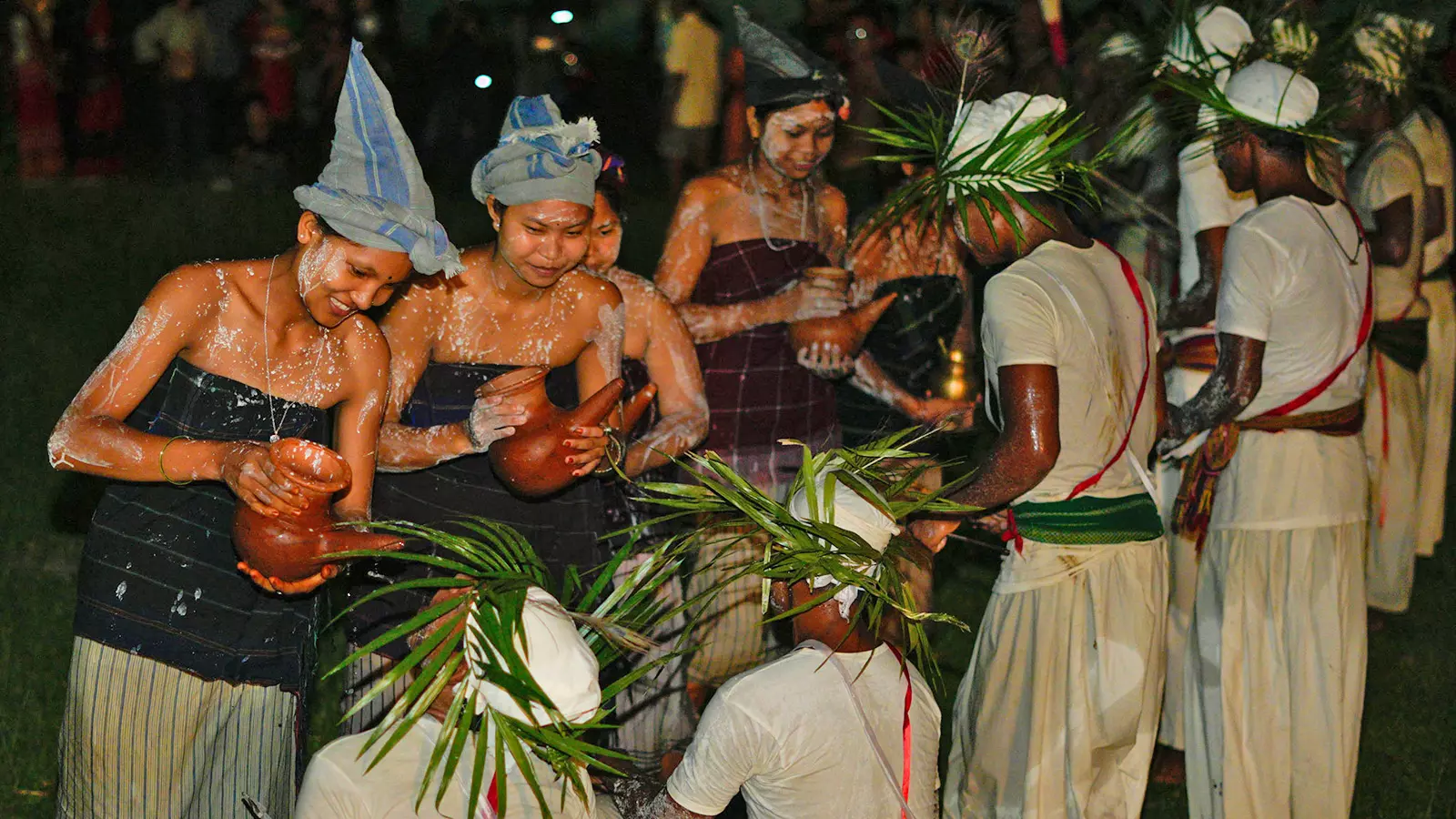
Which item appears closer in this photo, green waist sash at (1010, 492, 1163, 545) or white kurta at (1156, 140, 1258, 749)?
green waist sash at (1010, 492, 1163, 545)

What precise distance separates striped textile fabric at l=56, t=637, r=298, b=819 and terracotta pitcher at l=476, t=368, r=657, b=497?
28.4 inches

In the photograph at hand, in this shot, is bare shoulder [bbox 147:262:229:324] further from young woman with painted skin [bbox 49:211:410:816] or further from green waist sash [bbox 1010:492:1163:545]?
green waist sash [bbox 1010:492:1163:545]

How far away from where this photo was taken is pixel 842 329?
15.8 ft

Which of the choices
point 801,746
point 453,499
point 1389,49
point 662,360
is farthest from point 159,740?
point 1389,49

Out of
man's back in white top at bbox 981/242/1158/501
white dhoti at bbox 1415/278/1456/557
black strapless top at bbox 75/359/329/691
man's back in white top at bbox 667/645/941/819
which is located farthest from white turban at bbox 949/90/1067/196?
white dhoti at bbox 1415/278/1456/557

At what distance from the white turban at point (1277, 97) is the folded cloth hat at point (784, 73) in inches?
50.4

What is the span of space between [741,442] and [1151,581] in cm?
154

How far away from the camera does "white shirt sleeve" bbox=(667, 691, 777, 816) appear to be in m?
2.79

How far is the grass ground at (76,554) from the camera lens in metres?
5.05

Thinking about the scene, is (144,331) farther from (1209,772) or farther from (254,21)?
(254,21)

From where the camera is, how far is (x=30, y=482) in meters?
7.35

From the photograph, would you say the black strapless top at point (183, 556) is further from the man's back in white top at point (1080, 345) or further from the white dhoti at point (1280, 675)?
the white dhoti at point (1280, 675)

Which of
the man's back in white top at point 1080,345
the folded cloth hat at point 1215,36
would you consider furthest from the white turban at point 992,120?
the folded cloth hat at point 1215,36

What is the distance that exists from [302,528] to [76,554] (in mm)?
4064
